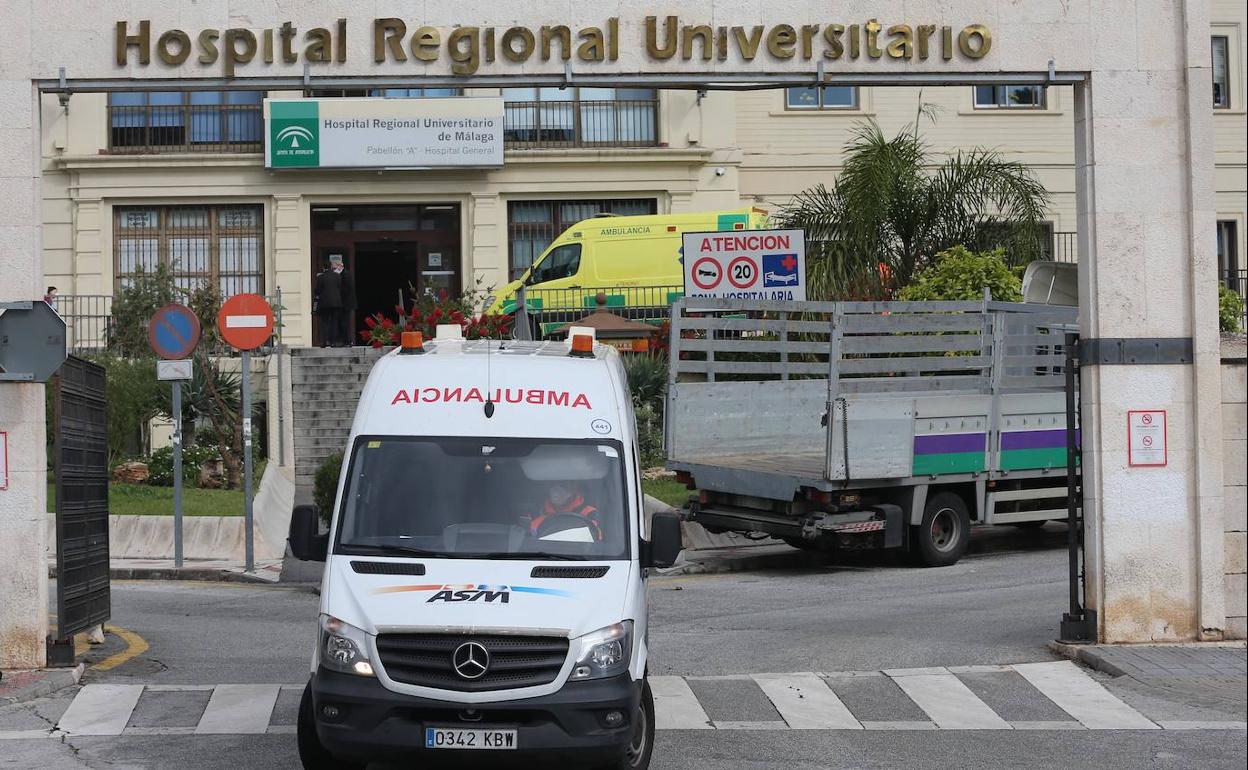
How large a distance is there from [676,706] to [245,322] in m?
8.79

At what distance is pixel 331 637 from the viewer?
815 centimetres

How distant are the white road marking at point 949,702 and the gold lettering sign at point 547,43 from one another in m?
4.57

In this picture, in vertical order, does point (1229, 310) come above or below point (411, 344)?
above

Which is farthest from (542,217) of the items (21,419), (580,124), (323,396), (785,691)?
(785,691)

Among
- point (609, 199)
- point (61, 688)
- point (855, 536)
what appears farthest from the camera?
point (609, 199)

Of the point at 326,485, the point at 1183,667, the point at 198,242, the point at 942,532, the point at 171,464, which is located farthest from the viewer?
A: the point at 198,242

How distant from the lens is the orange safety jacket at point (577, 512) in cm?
889

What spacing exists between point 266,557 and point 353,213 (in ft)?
53.8

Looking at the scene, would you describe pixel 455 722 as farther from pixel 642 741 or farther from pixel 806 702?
pixel 806 702

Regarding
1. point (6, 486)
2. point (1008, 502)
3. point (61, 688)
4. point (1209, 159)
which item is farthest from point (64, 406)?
point (1008, 502)

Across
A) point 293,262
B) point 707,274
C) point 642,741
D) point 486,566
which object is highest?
point 293,262

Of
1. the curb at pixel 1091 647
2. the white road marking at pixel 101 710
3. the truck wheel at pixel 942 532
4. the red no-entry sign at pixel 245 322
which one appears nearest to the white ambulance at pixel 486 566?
the white road marking at pixel 101 710

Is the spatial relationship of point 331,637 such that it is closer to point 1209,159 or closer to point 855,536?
point 1209,159

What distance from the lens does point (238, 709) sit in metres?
10.7
